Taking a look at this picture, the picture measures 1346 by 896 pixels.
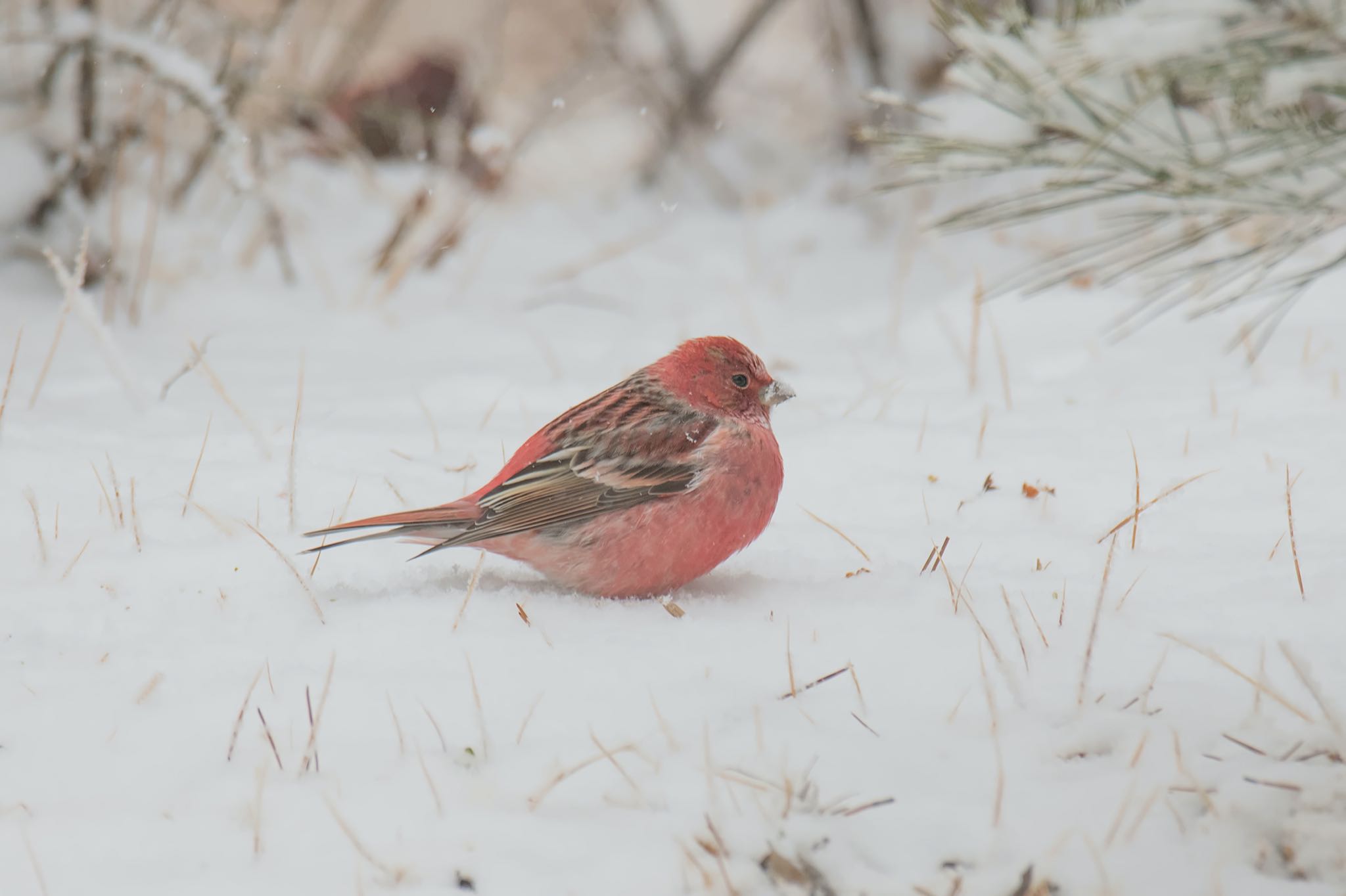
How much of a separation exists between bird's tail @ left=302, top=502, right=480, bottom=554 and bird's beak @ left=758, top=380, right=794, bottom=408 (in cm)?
95

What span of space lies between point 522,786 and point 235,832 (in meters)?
0.54

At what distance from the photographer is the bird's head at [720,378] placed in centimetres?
373

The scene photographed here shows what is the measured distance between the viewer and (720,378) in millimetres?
3754

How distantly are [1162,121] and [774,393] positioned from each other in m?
1.48

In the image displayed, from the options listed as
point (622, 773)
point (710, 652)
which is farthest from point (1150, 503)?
point (622, 773)

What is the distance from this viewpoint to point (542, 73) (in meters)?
10.5

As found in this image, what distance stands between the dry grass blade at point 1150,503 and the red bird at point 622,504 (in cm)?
93

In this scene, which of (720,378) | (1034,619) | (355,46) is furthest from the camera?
(355,46)

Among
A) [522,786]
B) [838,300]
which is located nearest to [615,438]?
[522,786]

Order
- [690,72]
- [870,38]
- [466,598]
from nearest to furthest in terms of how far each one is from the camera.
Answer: [466,598] < [870,38] < [690,72]

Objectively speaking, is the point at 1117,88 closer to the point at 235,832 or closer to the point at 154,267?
the point at 235,832

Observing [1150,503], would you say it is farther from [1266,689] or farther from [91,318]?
[91,318]

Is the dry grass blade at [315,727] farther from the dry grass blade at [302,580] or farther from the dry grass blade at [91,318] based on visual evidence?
the dry grass blade at [91,318]

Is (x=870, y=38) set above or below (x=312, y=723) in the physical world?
above
